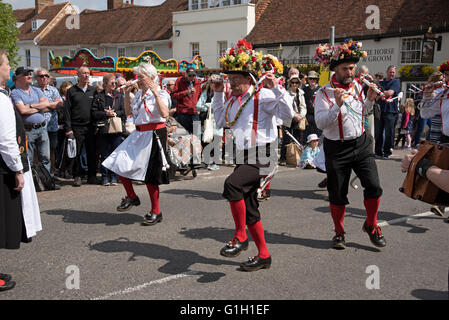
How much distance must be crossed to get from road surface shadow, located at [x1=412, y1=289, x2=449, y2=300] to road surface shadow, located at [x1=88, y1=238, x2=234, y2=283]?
66.7 inches

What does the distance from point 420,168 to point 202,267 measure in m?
2.32

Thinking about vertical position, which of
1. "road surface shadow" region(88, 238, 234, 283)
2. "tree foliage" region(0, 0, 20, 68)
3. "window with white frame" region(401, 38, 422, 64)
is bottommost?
"road surface shadow" region(88, 238, 234, 283)

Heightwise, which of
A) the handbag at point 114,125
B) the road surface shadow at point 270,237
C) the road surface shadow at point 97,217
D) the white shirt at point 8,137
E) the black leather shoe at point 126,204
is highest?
the white shirt at point 8,137

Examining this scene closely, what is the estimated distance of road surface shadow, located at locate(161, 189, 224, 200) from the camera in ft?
25.1

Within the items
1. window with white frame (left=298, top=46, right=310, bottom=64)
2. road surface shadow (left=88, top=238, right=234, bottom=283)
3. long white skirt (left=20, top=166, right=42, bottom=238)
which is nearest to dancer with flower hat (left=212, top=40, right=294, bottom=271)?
road surface shadow (left=88, top=238, right=234, bottom=283)

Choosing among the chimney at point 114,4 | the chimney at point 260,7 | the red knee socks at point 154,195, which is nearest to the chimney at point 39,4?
the chimney at point 114,4

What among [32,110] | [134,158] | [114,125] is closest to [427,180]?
[134,158]

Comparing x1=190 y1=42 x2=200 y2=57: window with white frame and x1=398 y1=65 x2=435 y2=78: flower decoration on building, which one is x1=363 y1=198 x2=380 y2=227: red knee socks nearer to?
x1=398 y1=65 x2=435 y2=78: flower decoration on building

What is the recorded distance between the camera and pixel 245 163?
14.7ft

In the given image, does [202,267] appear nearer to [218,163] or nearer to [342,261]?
[342,261]

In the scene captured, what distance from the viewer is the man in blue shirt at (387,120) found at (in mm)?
12117

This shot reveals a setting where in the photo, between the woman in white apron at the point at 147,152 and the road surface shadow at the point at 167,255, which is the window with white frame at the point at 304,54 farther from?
the road surface shadow at the point at 167,255

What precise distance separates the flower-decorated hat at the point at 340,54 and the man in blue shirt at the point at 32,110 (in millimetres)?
5085

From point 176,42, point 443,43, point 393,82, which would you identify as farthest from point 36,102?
point 176,42
